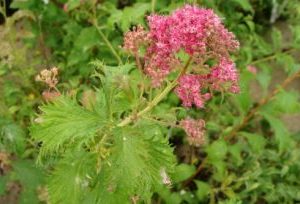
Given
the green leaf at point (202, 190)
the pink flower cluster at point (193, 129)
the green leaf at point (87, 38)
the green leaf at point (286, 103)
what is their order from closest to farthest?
the pink flower cluster at point (193, 129) < the green leaf at point (286, 103) < the green leaf at point (202, 190) < the green leaf at point (87, 38)

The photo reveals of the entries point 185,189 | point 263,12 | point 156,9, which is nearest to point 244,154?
point 185,189

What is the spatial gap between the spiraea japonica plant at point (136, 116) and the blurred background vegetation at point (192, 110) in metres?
0.92

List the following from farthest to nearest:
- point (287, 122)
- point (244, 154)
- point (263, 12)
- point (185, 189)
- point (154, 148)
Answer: point (263, 12)
point (287, 122)
point (244, 154)
point (185, 189)
point (154, 148)

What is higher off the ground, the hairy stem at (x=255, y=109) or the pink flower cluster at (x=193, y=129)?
the pink flower cluster at (x=193, y=129)

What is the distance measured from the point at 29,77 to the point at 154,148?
1.96 meters

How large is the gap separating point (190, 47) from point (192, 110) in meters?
1.79

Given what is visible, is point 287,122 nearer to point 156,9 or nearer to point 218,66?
point 156,9

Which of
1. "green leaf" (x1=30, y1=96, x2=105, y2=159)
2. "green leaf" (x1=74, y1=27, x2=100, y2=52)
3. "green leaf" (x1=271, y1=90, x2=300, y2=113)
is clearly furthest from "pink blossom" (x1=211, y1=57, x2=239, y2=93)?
"green leaf" (x1=74, y1=27, x2=100, y2=52)

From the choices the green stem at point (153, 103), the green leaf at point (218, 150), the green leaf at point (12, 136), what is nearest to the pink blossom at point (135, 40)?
the green stem at point (153, 103)

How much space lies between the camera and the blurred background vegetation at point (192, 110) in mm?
2824

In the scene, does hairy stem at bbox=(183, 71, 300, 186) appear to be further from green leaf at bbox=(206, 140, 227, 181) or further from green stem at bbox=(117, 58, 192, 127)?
green stem at bbox=(117, 58, 192, 127)

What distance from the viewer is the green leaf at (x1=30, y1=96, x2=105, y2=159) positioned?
1536 millimetres

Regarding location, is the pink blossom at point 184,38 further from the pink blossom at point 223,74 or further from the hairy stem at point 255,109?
the hairy stem at point 255,109

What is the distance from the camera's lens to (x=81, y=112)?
1.58 meters
